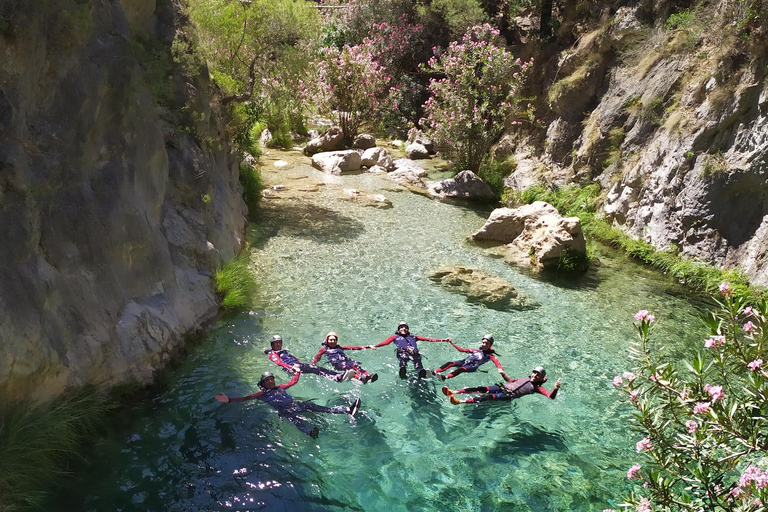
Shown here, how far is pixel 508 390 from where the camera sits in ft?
26.5

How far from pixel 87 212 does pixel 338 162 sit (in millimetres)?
16520

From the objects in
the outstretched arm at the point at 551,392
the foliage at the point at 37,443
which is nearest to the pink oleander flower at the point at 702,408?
the outstretched arm at the point at 551,392

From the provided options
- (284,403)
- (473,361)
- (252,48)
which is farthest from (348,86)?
(284,403)

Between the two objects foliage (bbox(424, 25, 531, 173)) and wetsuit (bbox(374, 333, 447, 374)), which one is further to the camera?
foliage (bbox(424, 25, 531, 173))

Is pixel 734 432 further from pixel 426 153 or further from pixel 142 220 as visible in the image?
pixel 426 153

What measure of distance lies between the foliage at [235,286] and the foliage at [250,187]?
210 inches

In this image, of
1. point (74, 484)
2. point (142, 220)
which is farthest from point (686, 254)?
point (74, 484)

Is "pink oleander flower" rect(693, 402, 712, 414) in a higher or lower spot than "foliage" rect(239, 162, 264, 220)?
higher

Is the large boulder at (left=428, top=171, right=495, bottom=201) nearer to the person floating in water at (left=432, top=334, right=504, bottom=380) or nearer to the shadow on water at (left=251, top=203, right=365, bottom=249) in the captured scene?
the shadow on water at (left=251, top=203, right=365, bottom=249)

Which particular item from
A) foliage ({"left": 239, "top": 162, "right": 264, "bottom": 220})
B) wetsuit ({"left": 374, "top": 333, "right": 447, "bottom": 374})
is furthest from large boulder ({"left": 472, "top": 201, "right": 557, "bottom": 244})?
wetsuit ({"left": 374, "top": 333, "right": 447, "bottom": 374})

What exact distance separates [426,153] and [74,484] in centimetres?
2280

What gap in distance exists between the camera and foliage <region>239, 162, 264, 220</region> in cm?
1714

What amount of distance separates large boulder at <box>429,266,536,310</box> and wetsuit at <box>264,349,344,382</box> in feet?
14.7

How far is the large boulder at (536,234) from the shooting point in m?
14.0
